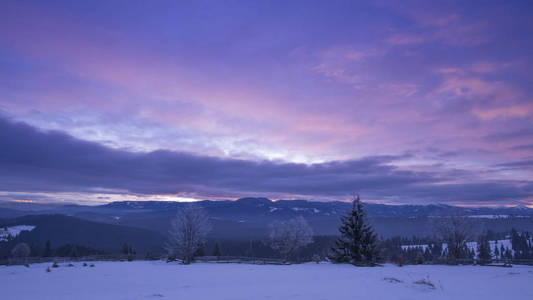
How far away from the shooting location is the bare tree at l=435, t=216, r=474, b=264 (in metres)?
46.7

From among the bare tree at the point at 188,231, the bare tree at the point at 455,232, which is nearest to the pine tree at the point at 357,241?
the bare tree at the point at 455,232

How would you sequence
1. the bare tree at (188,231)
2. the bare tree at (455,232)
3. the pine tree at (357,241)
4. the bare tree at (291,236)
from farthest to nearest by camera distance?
the bare tree at (291,236) < the bare tree at (455,232) < the bare tree at (188,231) < the pine tree at (357,241)

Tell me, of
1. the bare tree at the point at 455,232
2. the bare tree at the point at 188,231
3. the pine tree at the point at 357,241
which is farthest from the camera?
the bare tree at the point at 455,232

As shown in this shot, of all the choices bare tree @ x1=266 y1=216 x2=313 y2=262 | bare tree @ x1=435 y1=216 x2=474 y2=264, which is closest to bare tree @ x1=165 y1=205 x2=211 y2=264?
bare tree @ x1=266 y1=216 x2=313 y2=262

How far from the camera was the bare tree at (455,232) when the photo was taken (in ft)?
153

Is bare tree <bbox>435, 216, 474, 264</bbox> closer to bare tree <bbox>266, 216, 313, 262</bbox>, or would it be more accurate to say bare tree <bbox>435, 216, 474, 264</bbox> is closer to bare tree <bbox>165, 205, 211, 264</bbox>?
bare tree <bbox>266, 216, 313, 262</bbox>

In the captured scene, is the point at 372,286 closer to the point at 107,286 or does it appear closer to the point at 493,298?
the point at 493,298

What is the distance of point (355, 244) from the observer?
3675 cm

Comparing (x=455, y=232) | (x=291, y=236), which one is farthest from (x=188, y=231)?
(x=455, y=232)

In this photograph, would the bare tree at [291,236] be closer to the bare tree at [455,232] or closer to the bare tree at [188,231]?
the bare tree at [188,231]

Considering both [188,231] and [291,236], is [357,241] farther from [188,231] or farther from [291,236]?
[188,231]

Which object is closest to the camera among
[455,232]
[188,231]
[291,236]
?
[188,231]

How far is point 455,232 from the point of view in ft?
155

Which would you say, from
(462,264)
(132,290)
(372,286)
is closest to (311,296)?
(372,286)
